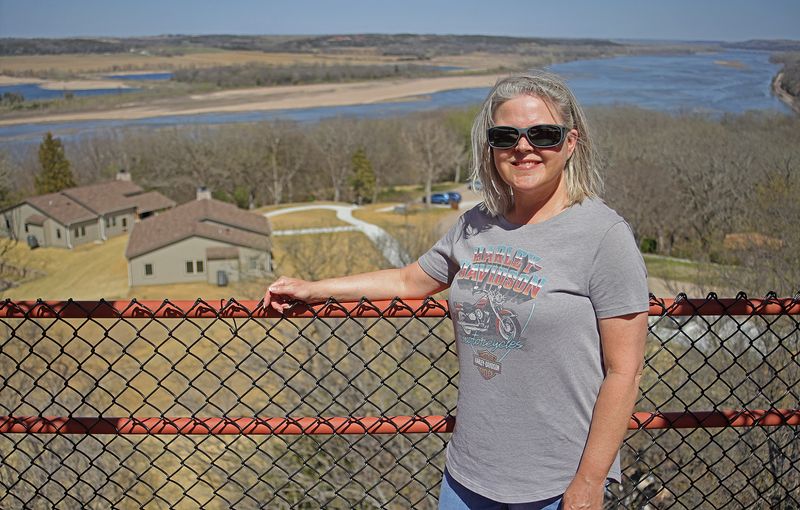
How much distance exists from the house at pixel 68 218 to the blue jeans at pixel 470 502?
50.2 m

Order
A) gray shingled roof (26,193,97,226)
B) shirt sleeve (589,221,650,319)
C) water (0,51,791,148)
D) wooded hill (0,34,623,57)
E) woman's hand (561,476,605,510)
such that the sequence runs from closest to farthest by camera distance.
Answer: shirt sleeve (589,221,650,319) < woman's hand (561,476,605,510) < gray shingled roof (26,193,97,226) < water (0,51,791,148) < wooded hill (0,34,623,57)

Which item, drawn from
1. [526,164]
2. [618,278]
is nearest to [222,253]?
[526,164]

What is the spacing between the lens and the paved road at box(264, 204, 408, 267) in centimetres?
3016

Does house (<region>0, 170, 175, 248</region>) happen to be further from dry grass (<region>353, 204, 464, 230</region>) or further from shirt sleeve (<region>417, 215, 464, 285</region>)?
shirt sleeve (<region>417, 215, 464, 285</region>)

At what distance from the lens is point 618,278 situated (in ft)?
7.56

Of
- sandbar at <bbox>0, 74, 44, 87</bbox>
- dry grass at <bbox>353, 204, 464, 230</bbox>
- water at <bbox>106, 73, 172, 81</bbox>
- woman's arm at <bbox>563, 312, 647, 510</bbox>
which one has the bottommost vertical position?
dry grass at <bbox>353, 204, 464, 230</bbox>

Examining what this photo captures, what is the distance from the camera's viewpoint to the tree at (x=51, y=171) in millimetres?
58688

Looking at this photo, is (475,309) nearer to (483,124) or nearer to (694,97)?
(483,124)

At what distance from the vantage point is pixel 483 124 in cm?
268

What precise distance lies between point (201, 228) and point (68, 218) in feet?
43.1

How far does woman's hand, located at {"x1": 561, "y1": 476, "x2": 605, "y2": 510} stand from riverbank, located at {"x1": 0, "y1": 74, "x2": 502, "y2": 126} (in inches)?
2855

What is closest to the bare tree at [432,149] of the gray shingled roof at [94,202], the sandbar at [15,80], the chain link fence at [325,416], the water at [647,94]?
the water at [647,94]

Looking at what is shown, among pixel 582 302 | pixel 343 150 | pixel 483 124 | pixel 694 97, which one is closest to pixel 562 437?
pixel 582 302

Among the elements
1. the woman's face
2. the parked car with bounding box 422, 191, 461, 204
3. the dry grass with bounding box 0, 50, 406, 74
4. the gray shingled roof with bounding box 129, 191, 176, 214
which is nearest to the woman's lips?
the woman's face
